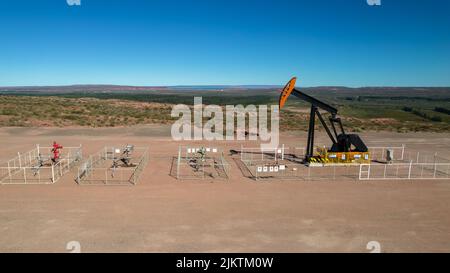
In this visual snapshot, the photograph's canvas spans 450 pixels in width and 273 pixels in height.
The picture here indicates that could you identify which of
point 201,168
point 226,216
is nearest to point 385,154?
point 201,168

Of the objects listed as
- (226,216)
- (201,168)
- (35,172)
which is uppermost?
(35,172)

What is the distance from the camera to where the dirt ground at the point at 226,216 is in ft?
29.9

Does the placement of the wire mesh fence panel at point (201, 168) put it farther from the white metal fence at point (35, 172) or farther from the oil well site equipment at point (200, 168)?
the white metal fence at point (35, 172)

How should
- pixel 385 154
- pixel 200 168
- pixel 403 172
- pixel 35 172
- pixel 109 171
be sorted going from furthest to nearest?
pixel 385 154
pixel 200 168
pixel 403 172
pixel 109 171
pixel 35 172

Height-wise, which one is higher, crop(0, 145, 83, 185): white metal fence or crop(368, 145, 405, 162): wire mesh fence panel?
crop(0, 145, 83, 185): white metal fence

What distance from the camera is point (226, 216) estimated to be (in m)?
11.0

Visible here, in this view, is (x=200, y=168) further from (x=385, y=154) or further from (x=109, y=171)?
(x=385, y=154)

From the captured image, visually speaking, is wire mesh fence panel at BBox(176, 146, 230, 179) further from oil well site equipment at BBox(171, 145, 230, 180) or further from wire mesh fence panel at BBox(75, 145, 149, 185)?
wire mesh fence panel at BBox(75, 145, 149, 185)

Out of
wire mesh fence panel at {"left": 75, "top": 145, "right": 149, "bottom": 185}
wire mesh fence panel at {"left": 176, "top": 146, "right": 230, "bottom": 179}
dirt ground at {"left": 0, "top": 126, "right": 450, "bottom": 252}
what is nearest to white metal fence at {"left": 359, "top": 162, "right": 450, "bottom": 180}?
dirt ground at {"left": 0, "top": 126, "right": 450, "bottom": 252}

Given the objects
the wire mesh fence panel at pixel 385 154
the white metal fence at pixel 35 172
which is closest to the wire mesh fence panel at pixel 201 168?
the white metal fence at pixel 35 172

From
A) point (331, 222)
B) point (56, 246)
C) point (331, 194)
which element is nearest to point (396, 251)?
point (331, 222)

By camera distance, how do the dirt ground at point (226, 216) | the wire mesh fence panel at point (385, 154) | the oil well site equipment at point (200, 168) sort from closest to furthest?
the dirt ground at point (226, 216) → the oil well site equipment at point (200, 168) → the wire mesh fence panel at point (385, 154)

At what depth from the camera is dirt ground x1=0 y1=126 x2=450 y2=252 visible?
9.10 meters

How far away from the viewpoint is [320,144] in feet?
85.4
